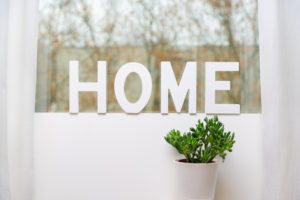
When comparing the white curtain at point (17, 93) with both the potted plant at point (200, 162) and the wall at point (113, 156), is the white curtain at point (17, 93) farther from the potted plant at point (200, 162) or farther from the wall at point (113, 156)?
the potted plant at point (200, 162)

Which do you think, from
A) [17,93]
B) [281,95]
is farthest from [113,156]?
[281,95]

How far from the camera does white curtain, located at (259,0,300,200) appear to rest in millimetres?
1661

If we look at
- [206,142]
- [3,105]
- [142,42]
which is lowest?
[206,142]

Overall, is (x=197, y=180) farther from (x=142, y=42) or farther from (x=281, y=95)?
(x=142, y=42)

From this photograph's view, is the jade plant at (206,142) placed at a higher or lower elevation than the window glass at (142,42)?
lower

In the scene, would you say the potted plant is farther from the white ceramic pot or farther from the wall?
the wall

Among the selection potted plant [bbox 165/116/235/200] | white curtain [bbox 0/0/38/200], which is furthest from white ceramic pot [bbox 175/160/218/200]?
white curtain [bbox 0/0/38/200]

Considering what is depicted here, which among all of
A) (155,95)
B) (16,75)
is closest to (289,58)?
(155,95)

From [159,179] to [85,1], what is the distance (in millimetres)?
1016

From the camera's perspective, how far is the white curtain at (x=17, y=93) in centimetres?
171

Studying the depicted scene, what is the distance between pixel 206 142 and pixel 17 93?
954mm

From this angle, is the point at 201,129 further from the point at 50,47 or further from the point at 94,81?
the point at 50,47

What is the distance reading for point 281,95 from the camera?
5.53 feet

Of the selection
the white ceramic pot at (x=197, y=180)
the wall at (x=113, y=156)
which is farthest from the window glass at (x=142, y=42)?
the white ceramic pot at (x=197, y=180)
